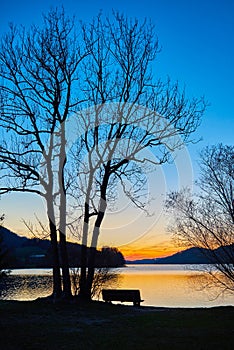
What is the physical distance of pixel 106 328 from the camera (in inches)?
426

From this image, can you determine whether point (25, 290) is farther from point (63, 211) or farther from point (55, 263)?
point (63, 211)

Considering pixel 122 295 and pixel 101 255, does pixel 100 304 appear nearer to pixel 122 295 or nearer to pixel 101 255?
pixel 122 295

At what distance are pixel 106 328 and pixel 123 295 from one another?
285 inches

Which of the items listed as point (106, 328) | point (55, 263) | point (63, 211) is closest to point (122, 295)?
point (55, 263)

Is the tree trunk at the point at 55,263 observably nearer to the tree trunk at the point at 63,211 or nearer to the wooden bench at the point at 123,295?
the tree trunk at the point at 63,211

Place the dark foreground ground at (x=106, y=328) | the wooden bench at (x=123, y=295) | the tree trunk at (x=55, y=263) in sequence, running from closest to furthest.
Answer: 1. the dark foreground ground at (x=106, y=328)
2. the tree trunk at (x=55, y=263)
3. the wooden bench at (x=123, y=295)

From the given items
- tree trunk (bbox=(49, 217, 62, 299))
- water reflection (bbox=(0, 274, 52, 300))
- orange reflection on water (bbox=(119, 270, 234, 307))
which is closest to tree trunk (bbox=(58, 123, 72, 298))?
tree trunk (bbox=(49, 217, 62, 299))

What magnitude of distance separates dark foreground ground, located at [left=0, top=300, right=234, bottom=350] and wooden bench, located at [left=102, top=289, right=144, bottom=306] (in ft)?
7.49

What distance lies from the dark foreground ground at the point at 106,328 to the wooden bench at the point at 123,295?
228 cm

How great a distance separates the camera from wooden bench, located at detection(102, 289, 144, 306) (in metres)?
17.7

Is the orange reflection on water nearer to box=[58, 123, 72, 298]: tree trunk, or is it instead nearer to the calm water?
the calm water

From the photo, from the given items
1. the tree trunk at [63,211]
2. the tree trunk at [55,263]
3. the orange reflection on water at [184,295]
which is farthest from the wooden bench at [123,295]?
the orange reflection on water at [184,295]

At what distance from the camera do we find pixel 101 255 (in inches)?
1018

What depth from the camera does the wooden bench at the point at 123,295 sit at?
17656 mm
